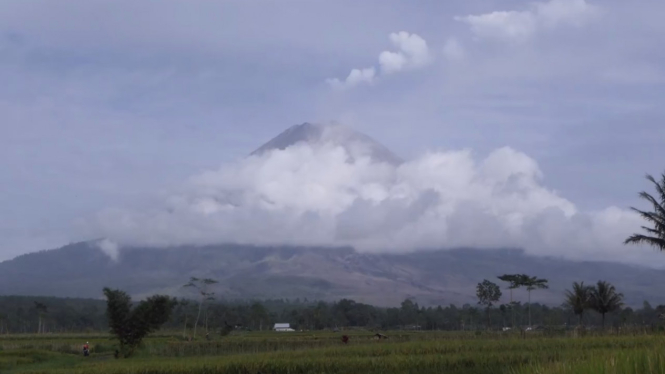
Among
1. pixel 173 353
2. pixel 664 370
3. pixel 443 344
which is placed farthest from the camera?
pixel 173 353

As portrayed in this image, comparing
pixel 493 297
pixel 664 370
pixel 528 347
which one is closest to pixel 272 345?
pixel 528 347

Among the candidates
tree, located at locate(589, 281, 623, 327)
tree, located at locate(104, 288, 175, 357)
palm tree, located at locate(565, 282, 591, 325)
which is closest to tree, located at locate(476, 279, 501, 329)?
palm tree, located at locate(565, 282, 591, 325)

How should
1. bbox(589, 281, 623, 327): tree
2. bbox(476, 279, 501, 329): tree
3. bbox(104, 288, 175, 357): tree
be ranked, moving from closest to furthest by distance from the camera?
1. bbox(104, 288, 175, 357): tree
2. bbox(589, 281, 623, 327): tree
3. bbox(476, 279, 501, 329): tree

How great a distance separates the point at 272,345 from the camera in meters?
48.9

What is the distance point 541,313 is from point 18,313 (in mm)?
86586

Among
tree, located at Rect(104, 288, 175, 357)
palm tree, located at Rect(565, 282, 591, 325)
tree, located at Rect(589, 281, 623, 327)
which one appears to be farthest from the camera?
palm tree, located at Rect(565, 282, 591, 325)

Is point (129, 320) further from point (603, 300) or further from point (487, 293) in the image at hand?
point (487, 293)

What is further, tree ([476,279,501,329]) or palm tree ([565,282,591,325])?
tree ([476,279,501,329])

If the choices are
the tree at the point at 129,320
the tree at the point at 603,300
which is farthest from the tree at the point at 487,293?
the tree at the point at 129,320

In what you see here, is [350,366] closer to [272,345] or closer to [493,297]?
[272,345]

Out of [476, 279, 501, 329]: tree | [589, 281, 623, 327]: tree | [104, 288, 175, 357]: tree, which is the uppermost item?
[476, 279, 501, 329]: tree

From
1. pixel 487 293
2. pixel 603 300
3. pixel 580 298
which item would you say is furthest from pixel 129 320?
pixel 487 293

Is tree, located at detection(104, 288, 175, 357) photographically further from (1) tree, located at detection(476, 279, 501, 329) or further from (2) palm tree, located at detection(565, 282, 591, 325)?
Result: (1) tree, located at detection(476, 279, 501, 329)

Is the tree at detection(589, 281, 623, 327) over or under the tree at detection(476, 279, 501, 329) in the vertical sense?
under
